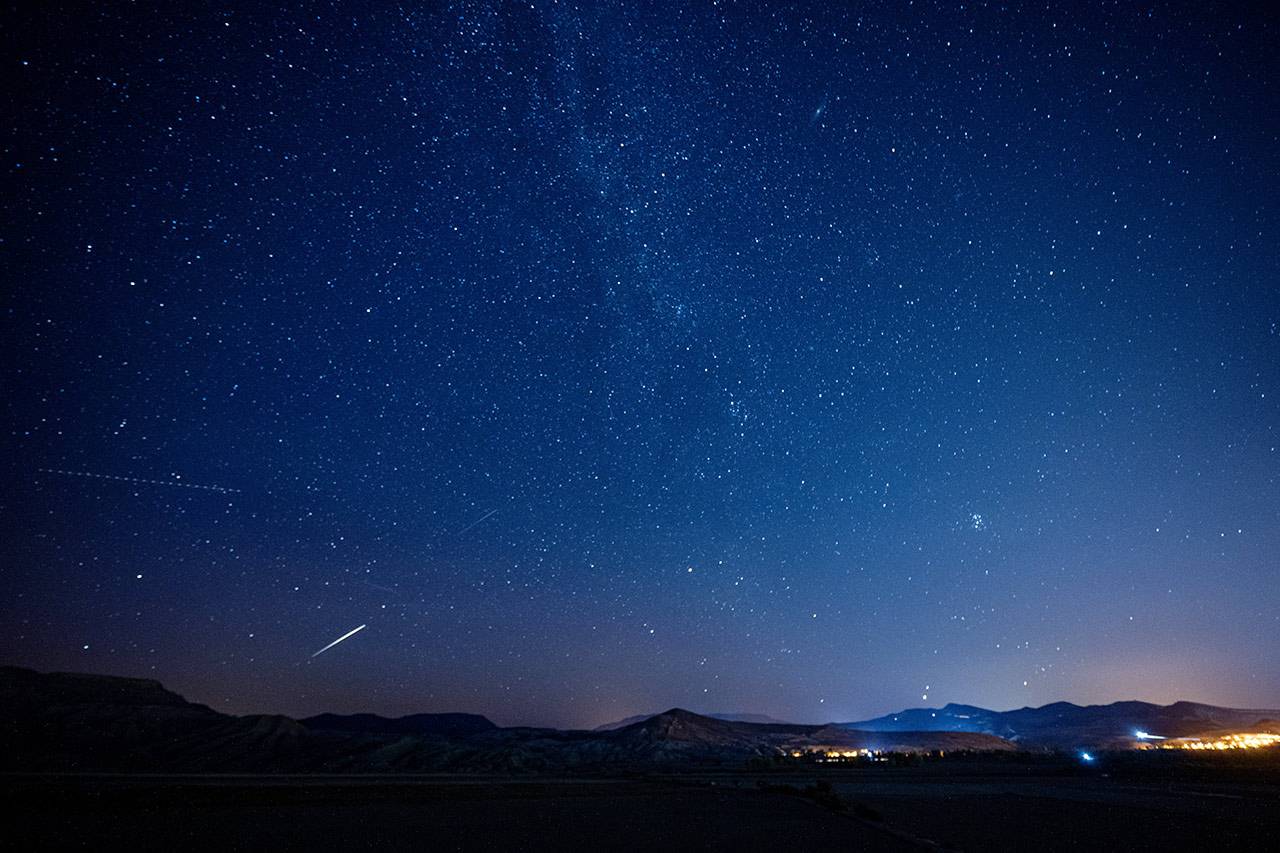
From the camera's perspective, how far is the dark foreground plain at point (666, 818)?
58.4 feet

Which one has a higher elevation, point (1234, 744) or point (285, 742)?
point (285, 742)

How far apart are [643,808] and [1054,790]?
23886 mm

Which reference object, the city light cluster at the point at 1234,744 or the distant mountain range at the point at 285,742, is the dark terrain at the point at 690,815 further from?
the city light cluster at the point at 1234,744

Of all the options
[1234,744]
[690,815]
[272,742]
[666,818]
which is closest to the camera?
[666,818]

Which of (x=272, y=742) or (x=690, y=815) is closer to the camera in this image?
(x=690, y=815)

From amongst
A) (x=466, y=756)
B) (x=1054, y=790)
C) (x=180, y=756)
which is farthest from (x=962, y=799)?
(x=180, y=756)

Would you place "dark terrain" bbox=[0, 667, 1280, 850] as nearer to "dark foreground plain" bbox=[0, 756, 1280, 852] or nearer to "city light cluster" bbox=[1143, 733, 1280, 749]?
"dark foreground plain" bbox=[0, 756, 1280, 852]

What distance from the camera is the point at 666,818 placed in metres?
24.0

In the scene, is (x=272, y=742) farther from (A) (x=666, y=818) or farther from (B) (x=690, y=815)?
(A) (x=666, y=818)

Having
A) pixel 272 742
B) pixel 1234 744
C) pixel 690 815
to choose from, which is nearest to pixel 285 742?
pixel 272 742

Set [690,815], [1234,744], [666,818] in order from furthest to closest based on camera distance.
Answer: [1234,744] → [690,815] → [666,818]

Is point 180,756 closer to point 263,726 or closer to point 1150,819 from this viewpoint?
point 263,726

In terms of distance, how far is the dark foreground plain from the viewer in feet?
58.4

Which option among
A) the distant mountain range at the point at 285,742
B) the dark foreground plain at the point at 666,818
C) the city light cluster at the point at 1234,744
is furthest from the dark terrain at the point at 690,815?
the city light cluster at the point at 1234,744
